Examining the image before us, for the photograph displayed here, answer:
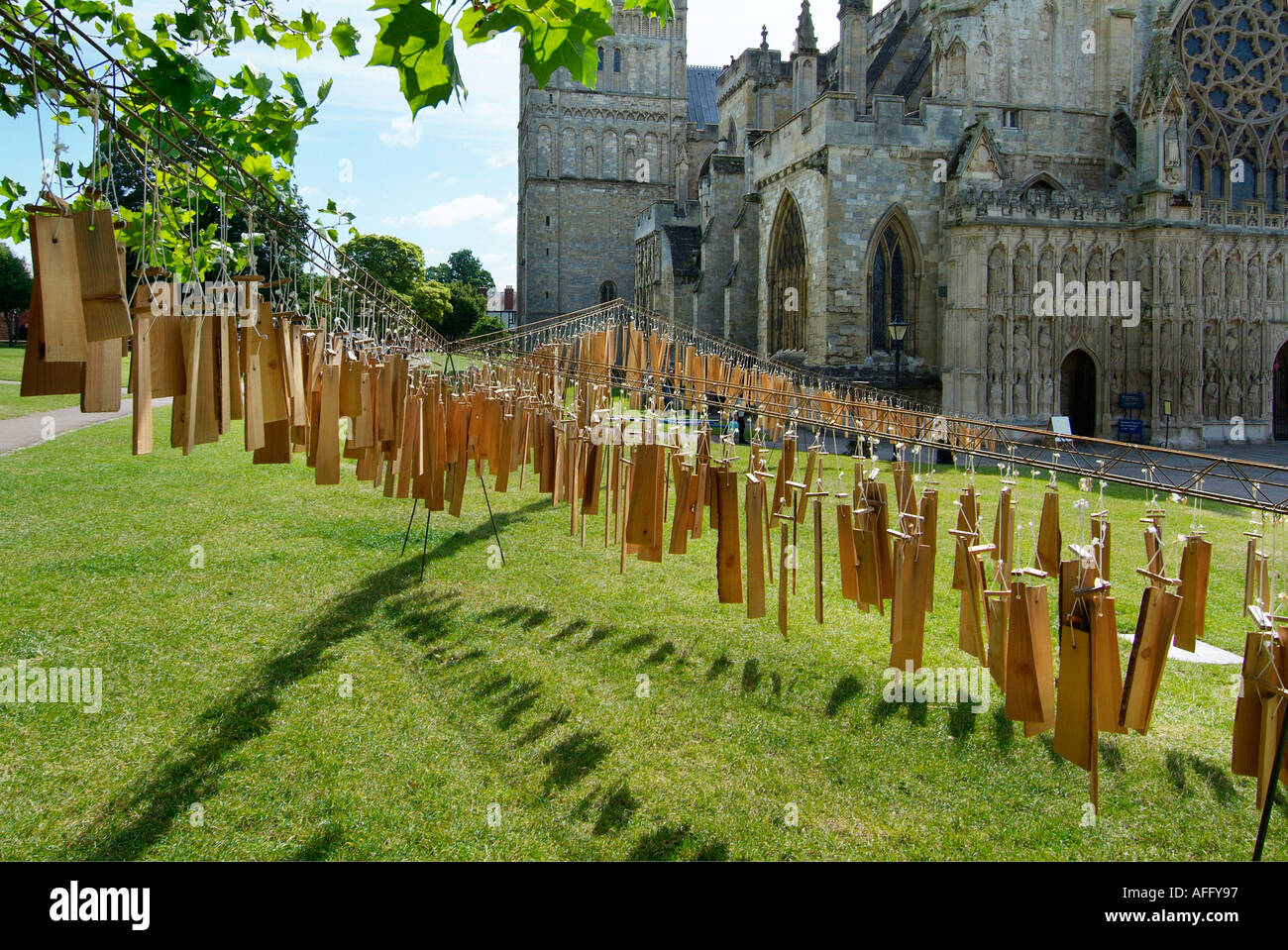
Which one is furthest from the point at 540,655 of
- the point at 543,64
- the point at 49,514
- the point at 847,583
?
the point at 49,514

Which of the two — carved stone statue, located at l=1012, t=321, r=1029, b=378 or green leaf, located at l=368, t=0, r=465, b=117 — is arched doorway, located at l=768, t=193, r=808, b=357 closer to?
carved stone statue, located at l=1012, t=321, r=1029, b=378

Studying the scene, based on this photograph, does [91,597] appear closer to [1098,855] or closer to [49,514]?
[49,514]

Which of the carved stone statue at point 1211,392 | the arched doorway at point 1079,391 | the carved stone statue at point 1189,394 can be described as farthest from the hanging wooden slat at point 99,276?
the carved stone statue at point 1211,392

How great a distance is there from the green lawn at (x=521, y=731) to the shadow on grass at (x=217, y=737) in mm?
20

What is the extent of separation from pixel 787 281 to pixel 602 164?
2490cm

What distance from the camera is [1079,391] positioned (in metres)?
23.1

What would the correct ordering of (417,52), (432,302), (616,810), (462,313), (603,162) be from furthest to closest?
(462,313) → (603,162) → (432,302) → (616,810) → (417,52)

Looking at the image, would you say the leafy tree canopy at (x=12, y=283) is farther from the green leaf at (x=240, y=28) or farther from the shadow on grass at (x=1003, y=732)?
the shadow on grass at (x=1003, y=732)

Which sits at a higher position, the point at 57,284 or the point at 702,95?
the point at 702,95

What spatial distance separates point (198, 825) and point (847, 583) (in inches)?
138

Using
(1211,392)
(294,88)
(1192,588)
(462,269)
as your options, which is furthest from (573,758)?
(462,269)

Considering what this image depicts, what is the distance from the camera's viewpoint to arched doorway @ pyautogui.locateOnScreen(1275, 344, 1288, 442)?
24.0 meters

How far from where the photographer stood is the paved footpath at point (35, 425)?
16.0m

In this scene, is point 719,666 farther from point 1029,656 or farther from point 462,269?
point 462,269
